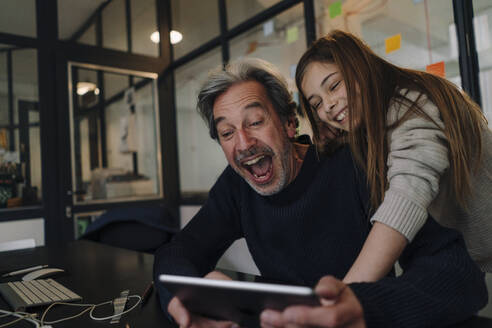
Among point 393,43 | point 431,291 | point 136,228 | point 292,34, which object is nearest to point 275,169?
point 431,291

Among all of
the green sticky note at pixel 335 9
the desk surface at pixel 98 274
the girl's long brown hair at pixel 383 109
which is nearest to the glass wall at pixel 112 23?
the green sticky note at pixel 335 9

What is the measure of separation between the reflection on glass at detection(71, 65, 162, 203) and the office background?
1cm

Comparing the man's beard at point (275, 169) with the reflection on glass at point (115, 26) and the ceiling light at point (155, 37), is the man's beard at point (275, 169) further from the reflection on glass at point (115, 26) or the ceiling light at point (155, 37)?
the ceiling light at point (155, 37)

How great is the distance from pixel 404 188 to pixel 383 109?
0.31 metres

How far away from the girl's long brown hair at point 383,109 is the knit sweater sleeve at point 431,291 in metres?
0.24

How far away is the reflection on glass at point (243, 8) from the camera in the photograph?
11.1ft

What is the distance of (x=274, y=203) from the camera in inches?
50.3

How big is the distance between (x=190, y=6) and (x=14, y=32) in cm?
190

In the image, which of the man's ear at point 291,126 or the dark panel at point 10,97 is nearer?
the man's ear at point 291,126

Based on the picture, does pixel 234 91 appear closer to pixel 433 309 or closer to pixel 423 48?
pixel 433 309

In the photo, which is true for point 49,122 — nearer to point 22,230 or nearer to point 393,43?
point 22,230

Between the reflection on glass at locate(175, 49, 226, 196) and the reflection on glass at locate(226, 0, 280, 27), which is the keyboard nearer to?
the reflection on glass at locate(175, 49, 226, 196)

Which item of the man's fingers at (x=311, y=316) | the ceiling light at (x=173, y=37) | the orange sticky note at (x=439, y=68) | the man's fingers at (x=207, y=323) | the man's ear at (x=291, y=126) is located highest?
the ceiling light at (x=173, y=37)

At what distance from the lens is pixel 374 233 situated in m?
0.88
